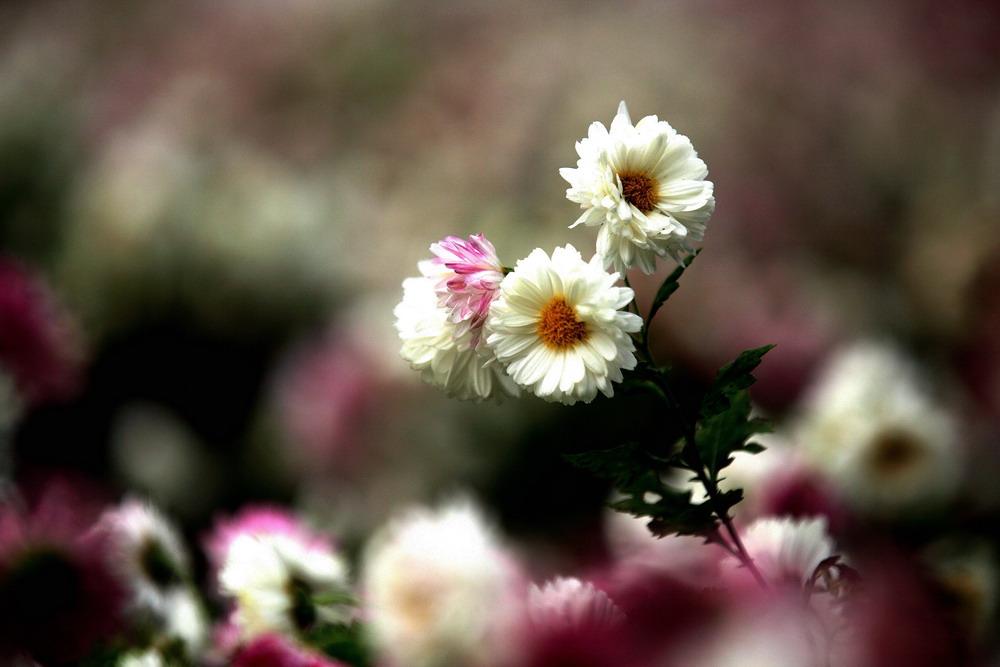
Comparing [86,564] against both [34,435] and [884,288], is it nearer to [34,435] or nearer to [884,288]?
[34,435]

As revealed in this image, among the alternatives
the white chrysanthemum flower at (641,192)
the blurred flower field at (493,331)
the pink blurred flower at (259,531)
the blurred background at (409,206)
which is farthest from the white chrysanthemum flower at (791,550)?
the blurred background at (409,206)

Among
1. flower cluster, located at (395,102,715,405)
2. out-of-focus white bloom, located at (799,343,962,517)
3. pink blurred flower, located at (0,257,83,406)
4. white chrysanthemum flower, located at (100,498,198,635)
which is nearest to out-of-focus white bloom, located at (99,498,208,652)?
white chrysanthemum flower, located at (100,498,198,635)

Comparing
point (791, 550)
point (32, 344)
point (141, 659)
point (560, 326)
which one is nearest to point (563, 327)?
point (560, 326)

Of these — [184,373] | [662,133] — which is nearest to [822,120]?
[184,373]

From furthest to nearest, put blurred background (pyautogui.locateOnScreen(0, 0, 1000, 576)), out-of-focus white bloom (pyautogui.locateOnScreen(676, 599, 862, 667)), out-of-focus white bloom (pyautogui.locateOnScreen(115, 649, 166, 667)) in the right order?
1. blurred background (pyautogui.locateOnScreen(0, 0, 1000, 576))
2. out-of-focus white bloom (pyautogui.locateOnScreen(115, 649, 166, 667))
3. out-of-focus white bloom (pyautogui.locateOnScreen(676, 599, 862, 667))

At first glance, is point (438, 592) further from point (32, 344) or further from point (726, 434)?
point (32, 344)

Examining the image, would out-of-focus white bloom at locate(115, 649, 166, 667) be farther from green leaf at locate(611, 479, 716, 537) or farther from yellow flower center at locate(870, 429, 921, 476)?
yellow flower center at locate(870, 429, 921, 476)

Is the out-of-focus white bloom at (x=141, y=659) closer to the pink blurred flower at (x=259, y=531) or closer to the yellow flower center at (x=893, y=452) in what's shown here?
the pink blurred flower at (x=259, y=531)
